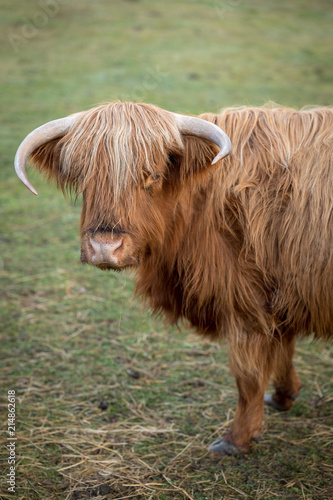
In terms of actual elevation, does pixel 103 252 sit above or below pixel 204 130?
below

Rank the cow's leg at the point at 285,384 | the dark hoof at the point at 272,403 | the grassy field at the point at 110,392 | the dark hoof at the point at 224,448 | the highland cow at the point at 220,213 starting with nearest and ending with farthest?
the highland cow at the point at 220,213 < the grassy field at the point at 110,392 < the dark hoof at the point at 224,448 < the cow's leg at the point at 285,384 < the dark hoof at the point at 272,403

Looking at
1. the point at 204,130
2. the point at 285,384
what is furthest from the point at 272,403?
the point at 204,130

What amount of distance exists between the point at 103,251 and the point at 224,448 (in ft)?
4.79

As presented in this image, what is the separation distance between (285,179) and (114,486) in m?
1.82

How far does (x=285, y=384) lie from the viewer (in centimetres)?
319

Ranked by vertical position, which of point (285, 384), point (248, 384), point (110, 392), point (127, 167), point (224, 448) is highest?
point (127, 167)

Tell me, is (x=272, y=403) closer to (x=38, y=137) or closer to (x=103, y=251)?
(x=103, y=251)

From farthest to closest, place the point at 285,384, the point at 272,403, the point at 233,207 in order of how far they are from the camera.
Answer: the point at 272,403 → the point at 285,384 → the point at 233,207

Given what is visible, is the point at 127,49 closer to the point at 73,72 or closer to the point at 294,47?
the point at 73,72

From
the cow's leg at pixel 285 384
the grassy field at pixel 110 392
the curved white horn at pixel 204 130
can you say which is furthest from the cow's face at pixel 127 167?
the cow's leg at pixel 285 384

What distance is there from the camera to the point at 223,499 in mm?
2527

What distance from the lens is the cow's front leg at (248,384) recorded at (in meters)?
2.72

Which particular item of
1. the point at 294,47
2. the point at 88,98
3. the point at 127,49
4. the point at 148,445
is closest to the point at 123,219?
the point at 148,445

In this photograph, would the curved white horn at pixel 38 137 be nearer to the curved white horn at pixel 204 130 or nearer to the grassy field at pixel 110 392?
the curved white horn at pixel 204 130
